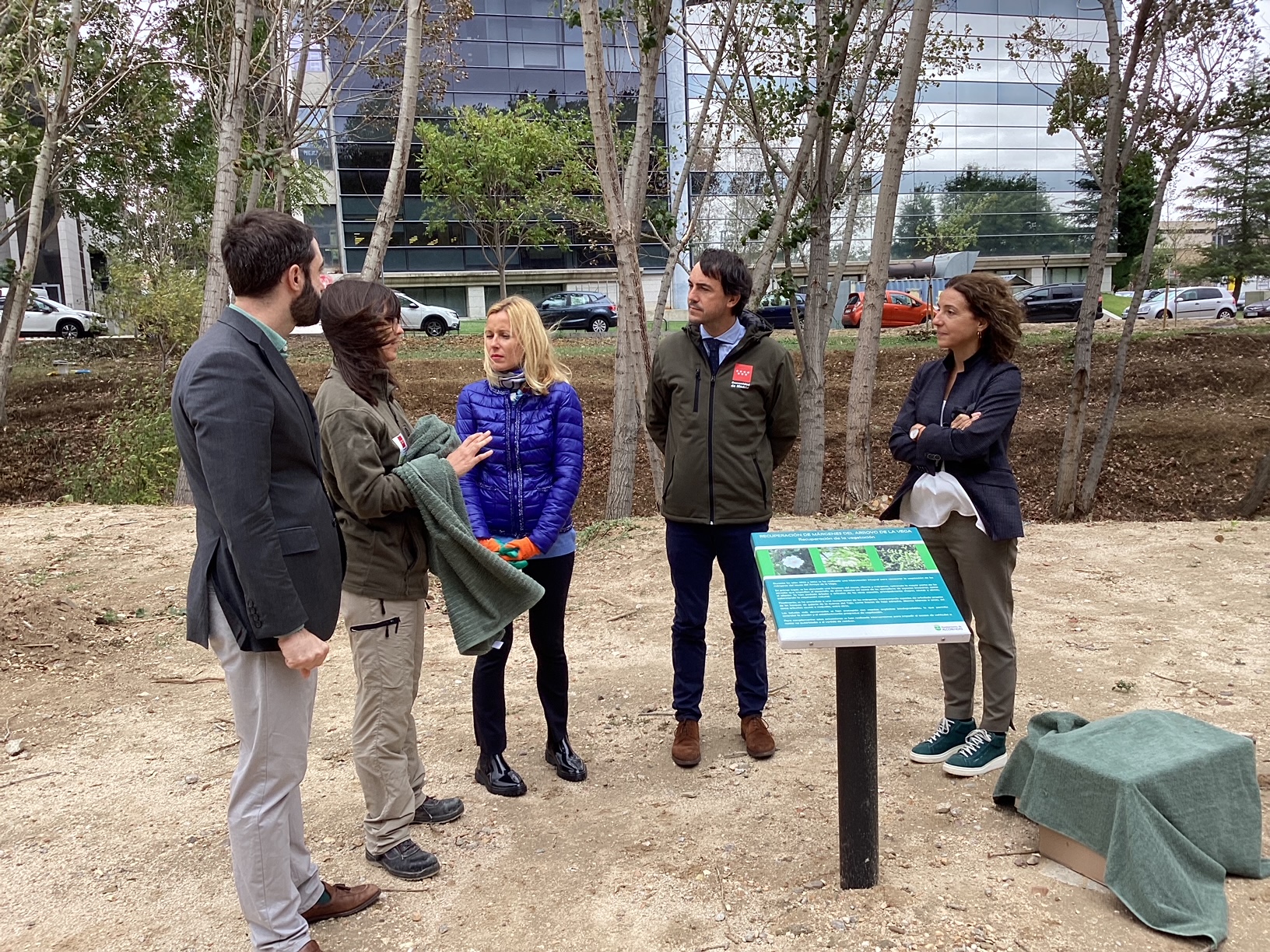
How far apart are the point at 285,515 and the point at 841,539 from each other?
1.69m

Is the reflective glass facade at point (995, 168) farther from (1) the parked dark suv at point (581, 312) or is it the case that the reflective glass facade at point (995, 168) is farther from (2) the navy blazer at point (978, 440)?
(2) the navy blazer at point (978, 440)

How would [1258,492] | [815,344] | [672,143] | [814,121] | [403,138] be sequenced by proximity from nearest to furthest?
[403,138], [814,121], [815,344], [1258,492], [672,143]

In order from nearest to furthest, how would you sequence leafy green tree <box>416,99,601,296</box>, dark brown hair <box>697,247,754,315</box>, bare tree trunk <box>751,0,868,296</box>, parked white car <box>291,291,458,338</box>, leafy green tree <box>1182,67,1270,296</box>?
dark brown hair <box>697,247,754,315</box> → bare tree trunk <box>751,0,868,296</box> → leafy green tree <box>1182,67,1270,296</box> → parked white car <box>291,291,458,338</box> → leafy green tree <box>416,99,601,296</box>

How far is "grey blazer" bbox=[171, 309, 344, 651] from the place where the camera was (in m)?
2.35

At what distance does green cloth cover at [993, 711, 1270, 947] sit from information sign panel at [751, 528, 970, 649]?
69 cm

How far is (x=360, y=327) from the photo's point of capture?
3.02 meters

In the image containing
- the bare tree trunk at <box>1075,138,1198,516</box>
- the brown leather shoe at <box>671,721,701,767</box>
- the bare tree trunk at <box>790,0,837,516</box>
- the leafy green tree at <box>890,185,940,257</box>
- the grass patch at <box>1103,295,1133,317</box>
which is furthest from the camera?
the leafy green tree at <box>890,185,940,257</box>

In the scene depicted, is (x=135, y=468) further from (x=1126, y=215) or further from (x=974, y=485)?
(x=1126, y=215)

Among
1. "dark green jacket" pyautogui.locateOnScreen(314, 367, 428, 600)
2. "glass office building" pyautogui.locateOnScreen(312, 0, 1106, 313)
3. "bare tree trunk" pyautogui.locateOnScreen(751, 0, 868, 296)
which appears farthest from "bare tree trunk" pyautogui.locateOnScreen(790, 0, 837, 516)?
"glass office building" pyautogui.locateOnScreen(312, 0, 1106, 313)

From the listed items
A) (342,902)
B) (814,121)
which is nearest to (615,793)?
(342,902)

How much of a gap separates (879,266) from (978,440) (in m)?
4.80

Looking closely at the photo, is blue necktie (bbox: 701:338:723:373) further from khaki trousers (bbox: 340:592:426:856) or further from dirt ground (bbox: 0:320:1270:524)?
dirt ground (bbox: 0:320:1270:524)

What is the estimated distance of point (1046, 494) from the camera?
13.9 m

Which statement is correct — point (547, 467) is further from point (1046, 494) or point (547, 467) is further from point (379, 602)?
point (1046, 494)
